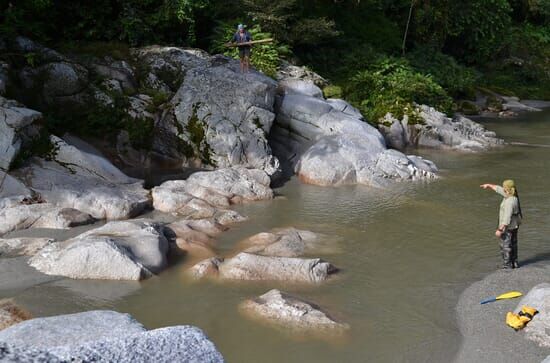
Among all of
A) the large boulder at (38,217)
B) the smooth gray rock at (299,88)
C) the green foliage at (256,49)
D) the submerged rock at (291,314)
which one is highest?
the green foliage at (256,49)

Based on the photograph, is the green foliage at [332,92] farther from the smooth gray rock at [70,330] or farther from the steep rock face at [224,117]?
the smooth gray rock at [70,330]

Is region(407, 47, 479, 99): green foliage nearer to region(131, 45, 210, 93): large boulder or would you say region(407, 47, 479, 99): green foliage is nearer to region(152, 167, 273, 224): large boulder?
region(131, 45, 210, 93): large boulder

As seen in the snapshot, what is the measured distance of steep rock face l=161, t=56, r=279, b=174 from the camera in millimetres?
17172

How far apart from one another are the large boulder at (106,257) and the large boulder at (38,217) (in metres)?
1.63

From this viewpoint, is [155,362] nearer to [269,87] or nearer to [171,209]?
[171,209]

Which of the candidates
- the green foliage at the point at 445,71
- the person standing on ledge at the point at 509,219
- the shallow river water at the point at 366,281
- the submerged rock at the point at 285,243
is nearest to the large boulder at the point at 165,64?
the shallow river water at the point at 366,281

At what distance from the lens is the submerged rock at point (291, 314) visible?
7.96 m

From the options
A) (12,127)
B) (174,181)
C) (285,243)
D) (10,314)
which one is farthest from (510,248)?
(12,127)

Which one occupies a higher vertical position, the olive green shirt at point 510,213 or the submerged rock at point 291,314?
the olive green shirt at point 510,213

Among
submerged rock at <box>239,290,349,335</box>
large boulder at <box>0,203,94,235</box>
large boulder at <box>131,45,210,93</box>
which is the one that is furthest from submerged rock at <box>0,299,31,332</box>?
large boulder at <box>131,45,210,93</box>

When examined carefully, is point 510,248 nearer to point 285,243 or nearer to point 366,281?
point 366,281

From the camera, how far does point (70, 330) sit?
12.0ft

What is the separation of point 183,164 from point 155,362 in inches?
576

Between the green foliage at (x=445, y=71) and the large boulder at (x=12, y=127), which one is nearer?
the large boulder at (x=12, y=127)
